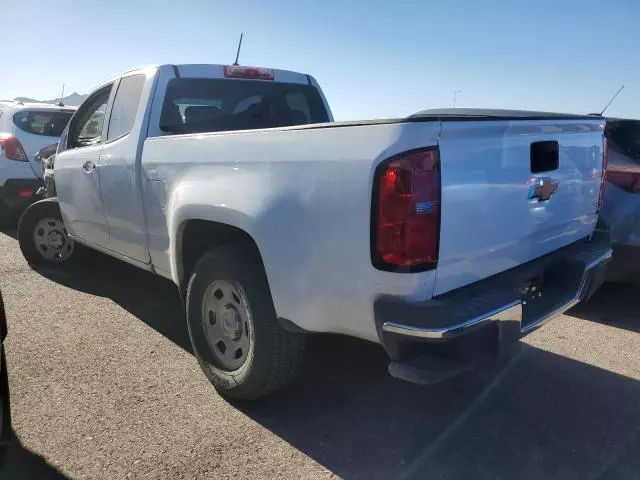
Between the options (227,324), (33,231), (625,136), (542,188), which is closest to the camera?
(542,188)

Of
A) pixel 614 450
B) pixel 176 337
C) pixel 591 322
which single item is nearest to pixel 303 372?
pixel 176 337

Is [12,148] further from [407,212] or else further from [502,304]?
[502,304]

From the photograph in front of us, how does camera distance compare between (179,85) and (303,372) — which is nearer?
(303,372)

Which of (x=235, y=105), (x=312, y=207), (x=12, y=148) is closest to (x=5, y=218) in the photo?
(x=12, y=148)

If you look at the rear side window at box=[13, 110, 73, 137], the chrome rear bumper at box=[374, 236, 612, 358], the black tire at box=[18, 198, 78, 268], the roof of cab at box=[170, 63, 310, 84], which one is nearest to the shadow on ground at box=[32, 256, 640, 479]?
the chrome rear bumper at box=[374, 236, 612, 358]

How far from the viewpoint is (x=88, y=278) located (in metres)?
5.54

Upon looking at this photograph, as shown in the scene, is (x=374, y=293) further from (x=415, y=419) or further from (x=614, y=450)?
(x=614, y=450)

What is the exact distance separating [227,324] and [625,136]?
3.99 m

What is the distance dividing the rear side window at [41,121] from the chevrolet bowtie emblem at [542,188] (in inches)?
283

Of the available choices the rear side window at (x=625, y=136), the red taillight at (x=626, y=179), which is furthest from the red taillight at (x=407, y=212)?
the rear side window at (x=625, y=136)

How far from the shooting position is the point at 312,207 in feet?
7.59

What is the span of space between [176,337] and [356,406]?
1.63 m

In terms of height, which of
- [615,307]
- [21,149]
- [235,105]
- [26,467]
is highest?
[235,105]

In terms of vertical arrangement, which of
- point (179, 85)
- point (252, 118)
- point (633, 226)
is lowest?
point (633, 226)
